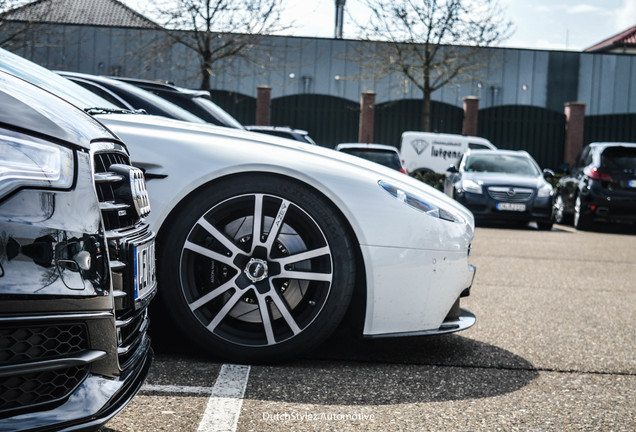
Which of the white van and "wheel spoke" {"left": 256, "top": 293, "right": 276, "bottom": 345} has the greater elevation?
the white van

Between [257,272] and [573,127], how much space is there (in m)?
Answer: 33.0

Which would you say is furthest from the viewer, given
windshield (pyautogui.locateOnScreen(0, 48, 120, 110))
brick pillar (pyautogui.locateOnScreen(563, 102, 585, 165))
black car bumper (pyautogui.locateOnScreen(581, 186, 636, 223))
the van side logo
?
brick pillar (pyautogui.locateOnScreen(563, 102, 585, 165))

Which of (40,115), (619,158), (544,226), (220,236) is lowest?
(544,226)

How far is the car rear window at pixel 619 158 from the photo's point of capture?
48.0 feet

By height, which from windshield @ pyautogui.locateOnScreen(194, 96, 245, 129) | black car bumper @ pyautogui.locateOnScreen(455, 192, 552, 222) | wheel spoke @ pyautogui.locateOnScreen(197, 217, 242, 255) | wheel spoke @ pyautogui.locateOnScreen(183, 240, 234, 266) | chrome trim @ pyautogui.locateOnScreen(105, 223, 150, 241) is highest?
windshield @ pyautogui.locateOnScreen(194, 96, 245, 129)

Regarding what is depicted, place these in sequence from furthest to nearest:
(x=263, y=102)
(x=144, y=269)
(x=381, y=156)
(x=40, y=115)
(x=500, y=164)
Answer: (x=263, y=102) < (x=500, y=164) < (x=381, y=156) < (x=144, y=269) < (x=40, y=115)

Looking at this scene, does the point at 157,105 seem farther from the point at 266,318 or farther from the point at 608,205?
the point at 608,205

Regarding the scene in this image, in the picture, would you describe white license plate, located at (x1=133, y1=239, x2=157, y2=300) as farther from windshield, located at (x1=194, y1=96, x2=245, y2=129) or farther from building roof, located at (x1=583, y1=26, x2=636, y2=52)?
building roof, located at (x1=583, y1=26, x2=636, y2=52)

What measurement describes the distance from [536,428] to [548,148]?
34295 mm

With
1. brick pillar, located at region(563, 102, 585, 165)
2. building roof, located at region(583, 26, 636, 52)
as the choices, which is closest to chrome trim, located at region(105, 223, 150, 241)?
brick pillar, located at region(563, 102, 585, 165)

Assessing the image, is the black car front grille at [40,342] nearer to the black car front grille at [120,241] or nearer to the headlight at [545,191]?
the black car front grille at [120,241]

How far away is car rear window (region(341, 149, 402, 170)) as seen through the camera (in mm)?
A: 15102

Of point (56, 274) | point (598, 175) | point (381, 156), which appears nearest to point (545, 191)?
point (598, 175)

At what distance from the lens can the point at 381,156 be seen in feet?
50.1
